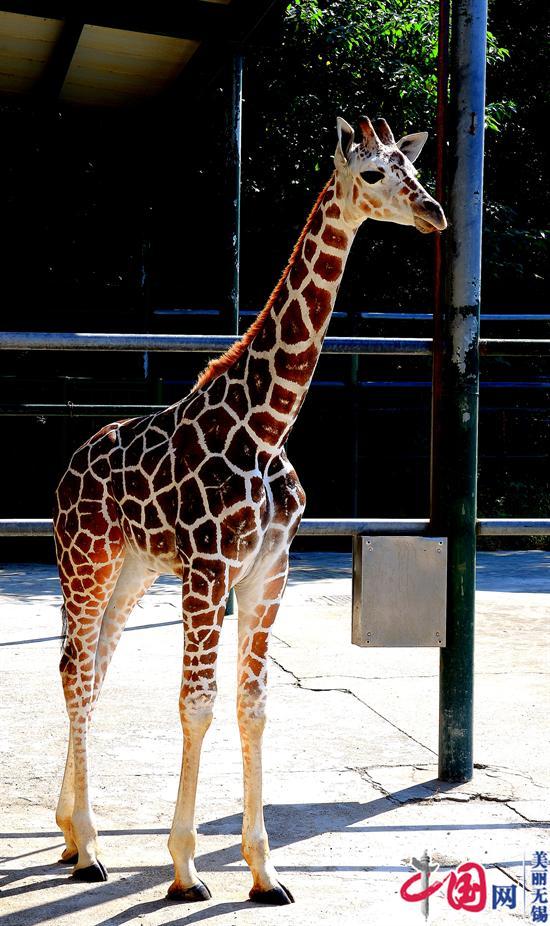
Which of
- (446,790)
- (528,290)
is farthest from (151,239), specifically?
(446,790)

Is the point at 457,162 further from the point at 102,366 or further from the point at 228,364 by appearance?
the point at 102,366

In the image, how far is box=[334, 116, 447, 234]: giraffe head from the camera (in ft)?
10.3

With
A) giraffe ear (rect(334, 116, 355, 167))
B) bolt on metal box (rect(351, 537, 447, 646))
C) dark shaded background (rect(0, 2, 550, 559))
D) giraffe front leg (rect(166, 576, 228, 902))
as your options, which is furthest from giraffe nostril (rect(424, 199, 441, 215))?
dark shaded background (rect(0, 2, 550, 559))

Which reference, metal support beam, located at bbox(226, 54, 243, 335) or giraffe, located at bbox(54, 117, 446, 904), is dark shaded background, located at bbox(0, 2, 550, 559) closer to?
metal support beam, located at bbox(226, 54, 243, 335)

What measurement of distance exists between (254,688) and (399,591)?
82 cm

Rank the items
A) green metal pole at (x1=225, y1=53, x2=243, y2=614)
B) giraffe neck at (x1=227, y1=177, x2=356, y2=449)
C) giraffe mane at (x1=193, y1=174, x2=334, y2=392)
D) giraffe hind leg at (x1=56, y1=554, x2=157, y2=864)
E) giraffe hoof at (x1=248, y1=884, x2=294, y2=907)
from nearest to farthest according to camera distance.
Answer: giraffe hoof at (x1=248, y1=884, x2=294, y2=907)
giraffe neck at (x1=227, y1=177, x2=356, y2=449)
giraffe mane at (x1=193, y1=174, x2=334, y2=392)
giraffe hind leg at (x1=56, y1=554, x2=157, y2=864)
green metal pole at (x1=225, y1=53, x2=243, y2=614)

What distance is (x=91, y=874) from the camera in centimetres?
323

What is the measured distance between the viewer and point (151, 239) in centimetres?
1305

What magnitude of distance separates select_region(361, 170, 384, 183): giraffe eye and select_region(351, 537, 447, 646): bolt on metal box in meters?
1.26

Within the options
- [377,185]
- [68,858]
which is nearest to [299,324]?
[377,185]

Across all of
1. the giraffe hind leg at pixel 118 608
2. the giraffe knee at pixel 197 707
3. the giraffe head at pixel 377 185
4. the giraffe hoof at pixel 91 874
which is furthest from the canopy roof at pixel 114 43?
the giraffe hoof at pixel 91 874

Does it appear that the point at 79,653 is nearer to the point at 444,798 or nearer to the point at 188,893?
the point at 188,893

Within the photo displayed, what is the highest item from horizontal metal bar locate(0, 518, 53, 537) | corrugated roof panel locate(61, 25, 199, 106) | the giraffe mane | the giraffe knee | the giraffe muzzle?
corrugated roof panel locate(61, 25, 199, 106)

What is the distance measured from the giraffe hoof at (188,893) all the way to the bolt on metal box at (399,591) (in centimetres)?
107
